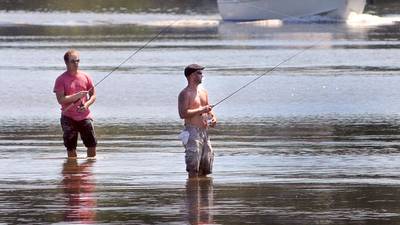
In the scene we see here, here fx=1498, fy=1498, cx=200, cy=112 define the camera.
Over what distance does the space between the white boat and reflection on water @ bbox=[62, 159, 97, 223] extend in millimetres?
47864

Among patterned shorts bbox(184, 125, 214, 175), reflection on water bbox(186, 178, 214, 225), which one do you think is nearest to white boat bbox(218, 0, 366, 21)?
patterned shorts bbox(184, 125, 214, 175)

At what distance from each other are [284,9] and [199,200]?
51.7 metres

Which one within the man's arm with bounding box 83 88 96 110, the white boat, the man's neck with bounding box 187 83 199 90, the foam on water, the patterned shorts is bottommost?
the foam on water

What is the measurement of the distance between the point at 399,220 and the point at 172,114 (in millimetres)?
12131

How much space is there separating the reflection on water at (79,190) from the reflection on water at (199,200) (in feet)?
2.44

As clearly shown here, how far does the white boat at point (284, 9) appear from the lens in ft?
206

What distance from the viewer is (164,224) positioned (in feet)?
34.8

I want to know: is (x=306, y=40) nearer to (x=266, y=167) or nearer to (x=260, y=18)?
(x=260, y=18)

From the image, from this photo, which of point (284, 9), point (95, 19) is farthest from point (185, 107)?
point (95, 19)

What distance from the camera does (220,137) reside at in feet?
60.3

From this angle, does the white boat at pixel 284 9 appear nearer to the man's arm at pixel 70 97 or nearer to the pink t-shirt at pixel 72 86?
the pink t-shirt at pixel 72 86

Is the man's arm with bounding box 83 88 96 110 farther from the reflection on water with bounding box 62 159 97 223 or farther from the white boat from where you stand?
the white boat

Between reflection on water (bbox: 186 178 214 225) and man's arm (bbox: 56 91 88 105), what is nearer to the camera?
reflection on water (bbox: 186 178 214 225)

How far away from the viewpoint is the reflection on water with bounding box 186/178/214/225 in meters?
10.9
